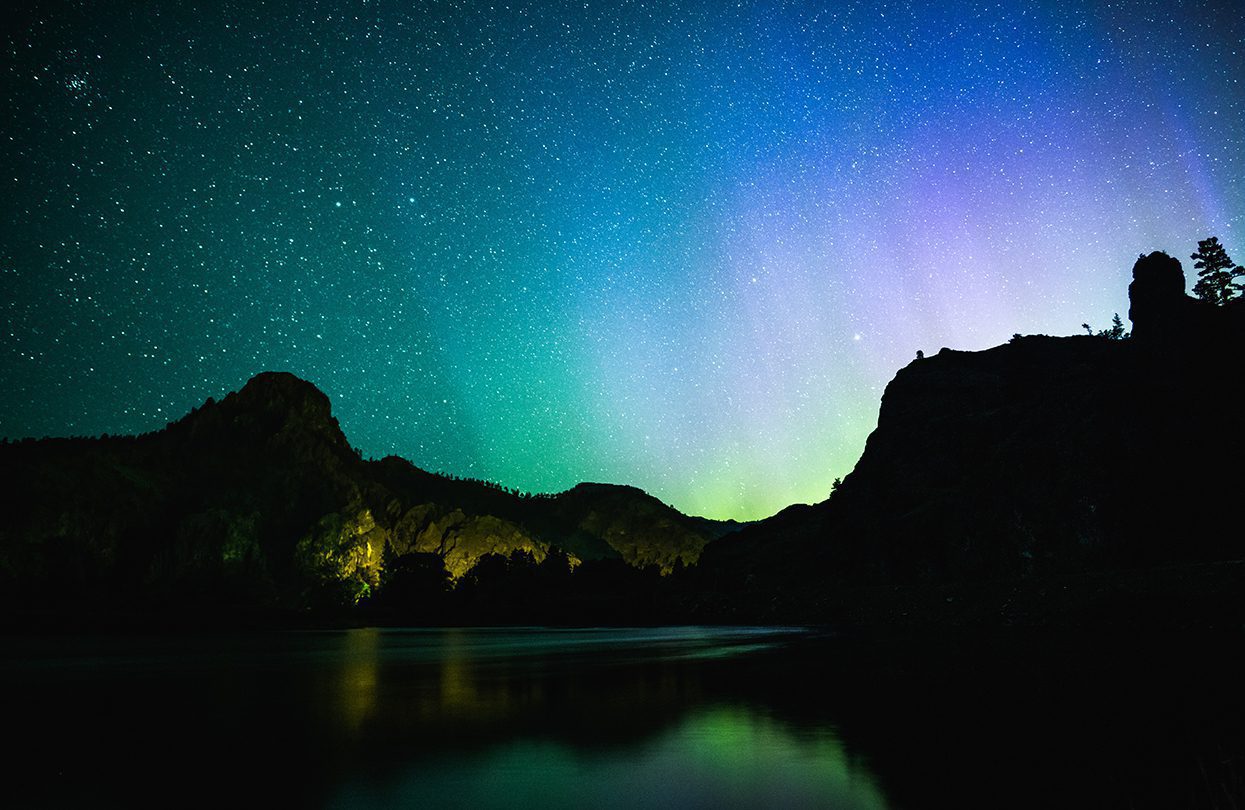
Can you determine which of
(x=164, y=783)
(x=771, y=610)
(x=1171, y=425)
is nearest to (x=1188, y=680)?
(x=164, y=783)

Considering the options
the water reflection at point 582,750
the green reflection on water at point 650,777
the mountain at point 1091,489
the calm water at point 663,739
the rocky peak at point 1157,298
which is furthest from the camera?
the rocky peak at point 1157,298

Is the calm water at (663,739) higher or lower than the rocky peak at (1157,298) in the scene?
lower

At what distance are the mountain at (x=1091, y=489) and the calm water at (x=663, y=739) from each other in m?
53.3

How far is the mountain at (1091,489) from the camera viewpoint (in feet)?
325

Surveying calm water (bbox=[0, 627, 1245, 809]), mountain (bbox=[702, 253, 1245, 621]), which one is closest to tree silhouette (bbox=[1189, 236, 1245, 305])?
mountain (bbox=[702, 253, 1245, 621])

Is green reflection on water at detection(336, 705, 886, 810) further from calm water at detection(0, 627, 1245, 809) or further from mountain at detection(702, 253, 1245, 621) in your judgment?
mountain at detection(702, 253, 1245, 621)

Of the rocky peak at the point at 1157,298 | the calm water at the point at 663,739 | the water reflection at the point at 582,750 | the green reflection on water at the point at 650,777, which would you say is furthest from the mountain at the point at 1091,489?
the green reflection on water at the point at 650,777

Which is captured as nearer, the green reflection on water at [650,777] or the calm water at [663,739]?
the green reflection on water at [650,777]

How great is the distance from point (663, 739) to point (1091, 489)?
124915 mm

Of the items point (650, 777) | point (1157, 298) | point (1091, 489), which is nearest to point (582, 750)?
point (650, 777)

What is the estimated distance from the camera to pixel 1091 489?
121 metres

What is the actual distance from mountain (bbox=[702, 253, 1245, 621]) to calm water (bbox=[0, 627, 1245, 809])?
5326cm

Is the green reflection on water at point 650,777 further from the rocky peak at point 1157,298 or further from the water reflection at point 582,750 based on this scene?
the rocky peak at point 1157,298

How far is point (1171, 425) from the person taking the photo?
109 m
